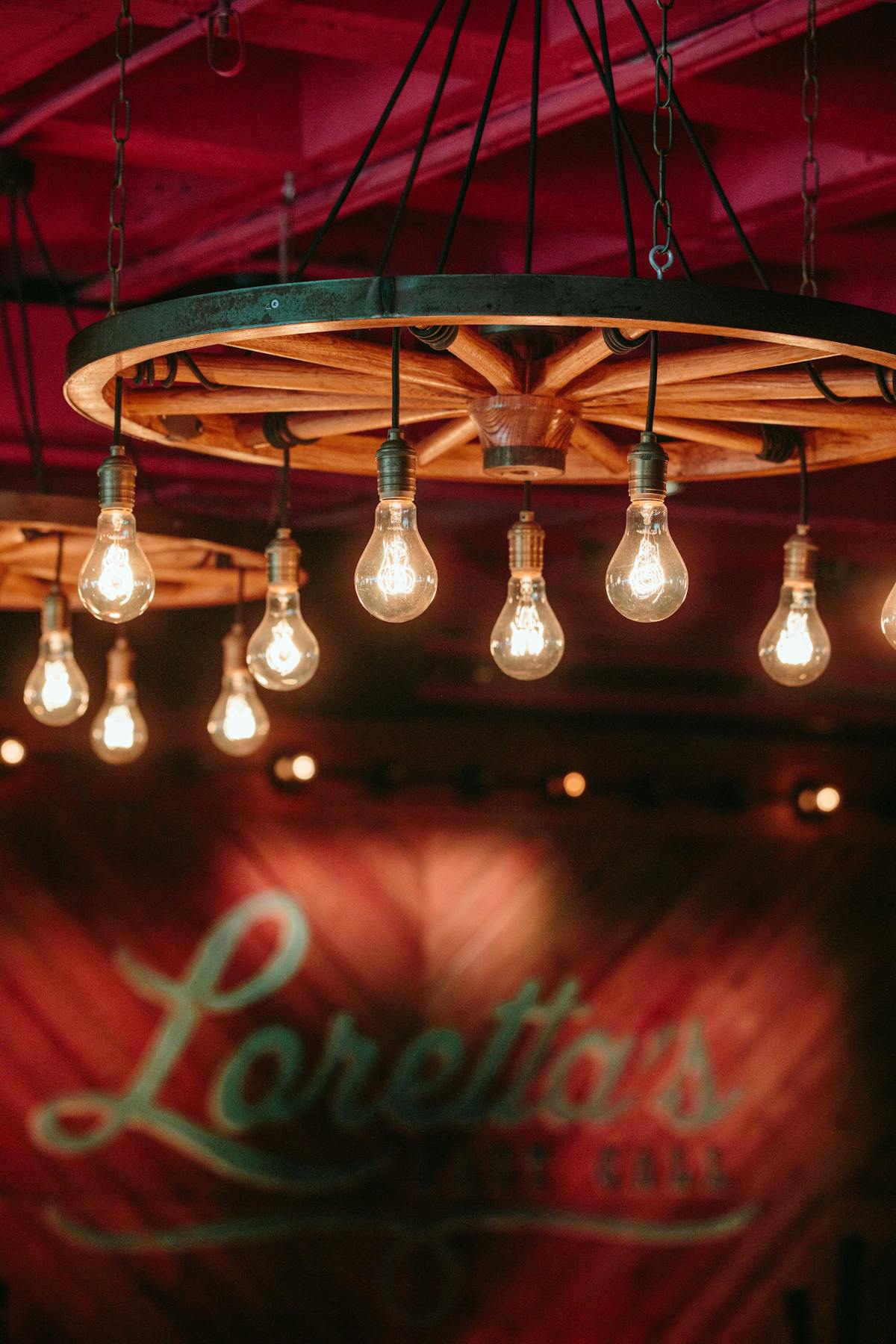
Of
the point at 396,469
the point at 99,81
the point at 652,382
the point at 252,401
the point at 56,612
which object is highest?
the point at 99,81

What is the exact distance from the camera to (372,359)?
2.16 meters

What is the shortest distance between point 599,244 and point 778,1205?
6155mm

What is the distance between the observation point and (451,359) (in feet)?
7.63

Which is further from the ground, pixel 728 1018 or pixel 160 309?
pixel 728 1018

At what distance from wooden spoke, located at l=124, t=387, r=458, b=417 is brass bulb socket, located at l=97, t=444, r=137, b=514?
0.78 ft

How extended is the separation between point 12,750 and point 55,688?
429 cm

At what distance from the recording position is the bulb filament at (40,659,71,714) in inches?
124

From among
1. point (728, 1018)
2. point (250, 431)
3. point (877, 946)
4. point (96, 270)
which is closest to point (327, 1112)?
point (728, 1018)

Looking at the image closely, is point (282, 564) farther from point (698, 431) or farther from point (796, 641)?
point (796, 641)

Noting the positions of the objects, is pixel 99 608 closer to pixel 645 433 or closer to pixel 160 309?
pixel 160 309

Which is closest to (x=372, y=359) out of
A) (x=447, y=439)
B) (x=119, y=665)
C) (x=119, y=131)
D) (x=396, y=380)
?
(x=396, y=380)

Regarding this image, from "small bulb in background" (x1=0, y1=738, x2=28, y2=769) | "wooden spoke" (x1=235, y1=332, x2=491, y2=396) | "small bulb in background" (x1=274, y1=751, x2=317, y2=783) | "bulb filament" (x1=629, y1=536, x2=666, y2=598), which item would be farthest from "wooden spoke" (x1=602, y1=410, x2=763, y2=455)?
"small bulb in background" (x1=274, y1=751, x2=317, y2=783)

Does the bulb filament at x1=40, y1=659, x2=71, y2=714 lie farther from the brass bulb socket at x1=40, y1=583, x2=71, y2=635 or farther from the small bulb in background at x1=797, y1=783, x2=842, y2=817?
the small bulb in background at x1=797, y1=783, x2=842, y2=817

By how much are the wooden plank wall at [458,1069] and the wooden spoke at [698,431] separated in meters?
5.33
